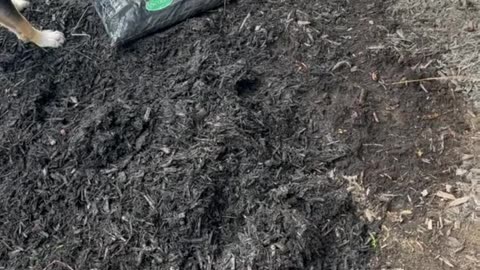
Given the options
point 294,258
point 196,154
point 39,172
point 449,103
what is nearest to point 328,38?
point 449,103

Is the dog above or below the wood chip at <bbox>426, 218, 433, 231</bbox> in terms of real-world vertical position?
above

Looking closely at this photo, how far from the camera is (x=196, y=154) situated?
2998mm

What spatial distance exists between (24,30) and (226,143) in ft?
4.74

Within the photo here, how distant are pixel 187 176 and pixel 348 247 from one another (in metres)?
0.79

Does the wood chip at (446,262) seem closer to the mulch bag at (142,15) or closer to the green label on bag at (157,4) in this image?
the mulch bag at (142,15)

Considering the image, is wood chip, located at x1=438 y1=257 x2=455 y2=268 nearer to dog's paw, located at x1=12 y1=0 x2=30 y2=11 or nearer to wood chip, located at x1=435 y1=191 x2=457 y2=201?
wood chip, located at x1=435 y1=191 x2=457 y2=201

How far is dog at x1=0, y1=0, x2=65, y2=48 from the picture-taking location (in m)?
3.57

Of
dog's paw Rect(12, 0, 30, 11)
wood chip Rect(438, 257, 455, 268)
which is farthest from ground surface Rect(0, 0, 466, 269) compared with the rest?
dog's paw Rect(12, 0, 30, 11)

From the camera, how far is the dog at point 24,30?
3.57 metres

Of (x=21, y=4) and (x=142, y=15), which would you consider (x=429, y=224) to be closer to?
(x=142, y=15)

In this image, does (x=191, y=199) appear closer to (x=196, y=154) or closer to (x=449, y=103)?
(x=196, y=154)

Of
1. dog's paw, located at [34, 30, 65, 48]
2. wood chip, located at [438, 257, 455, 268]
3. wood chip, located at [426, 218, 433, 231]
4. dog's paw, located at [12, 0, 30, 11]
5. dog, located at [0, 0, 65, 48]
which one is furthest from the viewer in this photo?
dog's paw, located at [12, 0, 30, 11]

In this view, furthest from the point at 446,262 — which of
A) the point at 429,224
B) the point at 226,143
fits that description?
the point at 226,143

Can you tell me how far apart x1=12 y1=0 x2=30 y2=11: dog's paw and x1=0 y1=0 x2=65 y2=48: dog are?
0.21 meters
